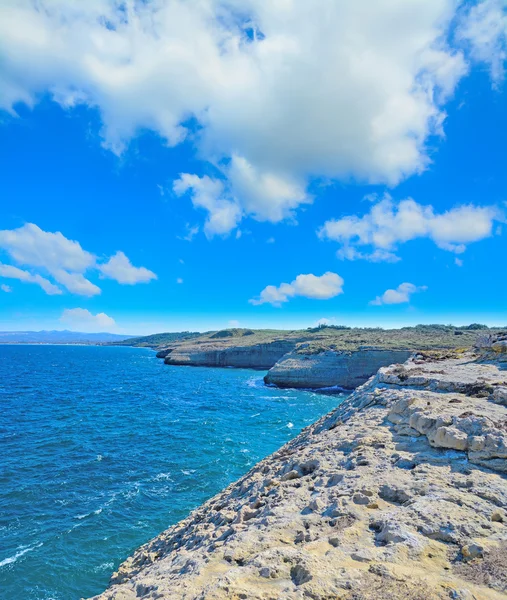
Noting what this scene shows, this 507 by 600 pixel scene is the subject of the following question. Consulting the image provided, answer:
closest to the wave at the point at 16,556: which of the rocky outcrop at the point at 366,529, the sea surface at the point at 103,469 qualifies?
the sea surface at the point at 103,469

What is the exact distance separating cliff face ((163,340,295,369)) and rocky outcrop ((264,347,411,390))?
34.9 metres

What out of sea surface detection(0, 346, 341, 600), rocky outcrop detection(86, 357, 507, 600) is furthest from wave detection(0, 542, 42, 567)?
rocky outcrop detection(86, 357, 507, 600)

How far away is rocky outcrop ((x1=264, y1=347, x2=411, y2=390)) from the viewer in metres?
62.6

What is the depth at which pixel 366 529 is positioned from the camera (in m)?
6.44

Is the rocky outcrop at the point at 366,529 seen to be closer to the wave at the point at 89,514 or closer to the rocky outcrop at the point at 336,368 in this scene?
the wave at the point at 89,514

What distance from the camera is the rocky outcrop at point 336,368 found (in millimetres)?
62625

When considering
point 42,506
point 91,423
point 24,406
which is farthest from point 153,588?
point 24,406

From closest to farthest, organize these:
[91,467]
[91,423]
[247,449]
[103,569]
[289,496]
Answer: [289,496] < [103,569] < [91,467] < [247,449] < [91,423]

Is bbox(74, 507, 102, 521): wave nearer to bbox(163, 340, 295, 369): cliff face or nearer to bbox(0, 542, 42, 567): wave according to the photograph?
bbox(0, 542, 42, 567): wave

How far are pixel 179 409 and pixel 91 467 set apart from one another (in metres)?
20.0

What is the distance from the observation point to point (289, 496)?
848 cm

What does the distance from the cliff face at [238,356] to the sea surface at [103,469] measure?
54.8m

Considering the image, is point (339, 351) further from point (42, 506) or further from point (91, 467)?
point (42, 506)

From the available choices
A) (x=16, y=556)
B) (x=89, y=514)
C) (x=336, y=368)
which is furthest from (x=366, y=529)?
(x=336, y=368)
